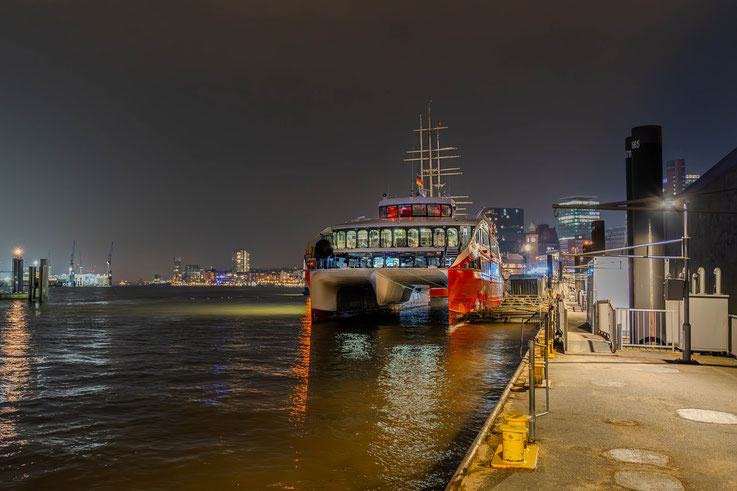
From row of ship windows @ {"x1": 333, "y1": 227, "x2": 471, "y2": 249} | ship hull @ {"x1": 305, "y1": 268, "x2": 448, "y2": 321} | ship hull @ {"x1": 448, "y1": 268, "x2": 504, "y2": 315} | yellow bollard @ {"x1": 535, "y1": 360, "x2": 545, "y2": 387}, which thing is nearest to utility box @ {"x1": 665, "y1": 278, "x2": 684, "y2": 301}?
yellow bollard @ {"x1": 535, "y1": 360, "x2": 545, "y2": 387}

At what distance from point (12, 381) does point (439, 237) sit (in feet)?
78.8

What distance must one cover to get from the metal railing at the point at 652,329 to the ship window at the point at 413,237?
59.1ft

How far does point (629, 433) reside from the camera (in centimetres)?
735

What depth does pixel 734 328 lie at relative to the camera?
13.6 metres

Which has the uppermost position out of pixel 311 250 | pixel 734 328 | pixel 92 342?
pixel 311 250

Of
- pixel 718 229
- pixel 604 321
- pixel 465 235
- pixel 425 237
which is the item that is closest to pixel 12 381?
pixel 604 321

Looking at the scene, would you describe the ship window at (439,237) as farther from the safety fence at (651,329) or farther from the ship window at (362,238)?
the safety fence at (651,329)

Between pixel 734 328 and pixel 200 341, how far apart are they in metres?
23.9

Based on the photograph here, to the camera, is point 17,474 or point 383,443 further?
point 383,443

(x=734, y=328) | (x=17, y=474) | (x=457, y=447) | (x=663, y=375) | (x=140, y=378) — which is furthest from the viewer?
(x=140, y=378)

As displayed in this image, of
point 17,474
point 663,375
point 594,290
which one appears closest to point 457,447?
point 663,375

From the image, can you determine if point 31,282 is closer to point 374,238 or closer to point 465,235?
point 374,238

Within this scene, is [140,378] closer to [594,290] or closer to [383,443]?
[383,443]

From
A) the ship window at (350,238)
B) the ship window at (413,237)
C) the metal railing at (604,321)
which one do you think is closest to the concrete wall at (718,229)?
the metal railing at (604,321)
